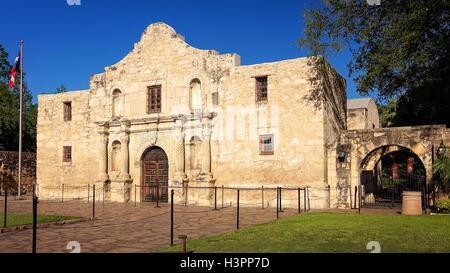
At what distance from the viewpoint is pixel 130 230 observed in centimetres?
1115

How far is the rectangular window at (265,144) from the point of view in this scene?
58.9ft

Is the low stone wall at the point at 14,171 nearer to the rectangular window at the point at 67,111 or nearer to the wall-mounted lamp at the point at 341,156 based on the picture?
the rectangular window at the point at 67,111

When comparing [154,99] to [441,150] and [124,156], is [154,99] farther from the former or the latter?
[441,150]

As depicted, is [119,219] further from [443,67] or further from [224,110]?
[443,67]

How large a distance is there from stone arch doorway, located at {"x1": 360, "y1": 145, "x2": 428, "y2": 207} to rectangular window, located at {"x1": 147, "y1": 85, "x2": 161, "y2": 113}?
10097 millimetres

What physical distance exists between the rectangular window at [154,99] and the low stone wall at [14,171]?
12463 mm

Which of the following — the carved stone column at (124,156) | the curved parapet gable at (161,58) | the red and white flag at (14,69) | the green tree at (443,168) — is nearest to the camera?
the green tree at (443,168)

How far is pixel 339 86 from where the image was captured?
19875mm

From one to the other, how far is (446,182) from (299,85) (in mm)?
6648

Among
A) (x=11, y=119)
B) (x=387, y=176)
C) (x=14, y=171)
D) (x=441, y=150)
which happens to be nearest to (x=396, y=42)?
(x=441, y=150)

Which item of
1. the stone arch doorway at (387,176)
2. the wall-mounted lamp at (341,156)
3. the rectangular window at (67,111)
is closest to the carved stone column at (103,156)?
the rectangular window at (67,111)

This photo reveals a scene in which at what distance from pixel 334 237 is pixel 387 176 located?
2398 centimetres

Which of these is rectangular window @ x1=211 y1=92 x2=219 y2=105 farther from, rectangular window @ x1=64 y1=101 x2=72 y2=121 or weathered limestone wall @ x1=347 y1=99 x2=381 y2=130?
weathered limestone wall @ x1=347 y1=99 x2=381 y2=130

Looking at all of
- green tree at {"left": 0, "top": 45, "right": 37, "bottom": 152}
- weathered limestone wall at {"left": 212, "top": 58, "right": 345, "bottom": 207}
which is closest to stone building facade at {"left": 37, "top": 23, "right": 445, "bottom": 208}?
weathered limestone wall at {"left": 212, "top": 58, "right": 345, "bottom": 207}
